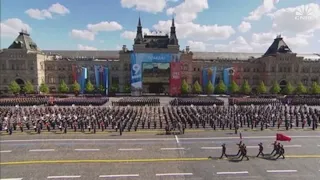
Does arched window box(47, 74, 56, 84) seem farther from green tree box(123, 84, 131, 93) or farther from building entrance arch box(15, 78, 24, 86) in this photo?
green tree box(123, 84, 131, 93)

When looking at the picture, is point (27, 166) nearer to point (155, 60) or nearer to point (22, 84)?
point (155, 60)

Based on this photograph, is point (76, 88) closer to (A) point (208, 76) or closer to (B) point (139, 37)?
(B) point (139, 37)

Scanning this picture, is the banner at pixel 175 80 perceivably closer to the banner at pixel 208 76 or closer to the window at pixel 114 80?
the banner at pixel 208 76

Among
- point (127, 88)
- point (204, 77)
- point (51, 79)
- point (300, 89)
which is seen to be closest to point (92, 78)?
point (127, 88)

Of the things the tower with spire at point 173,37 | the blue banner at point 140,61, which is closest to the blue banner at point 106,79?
the blue banner at point 140,61

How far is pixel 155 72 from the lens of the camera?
78.6 m

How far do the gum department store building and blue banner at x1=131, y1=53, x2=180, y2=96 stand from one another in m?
4.22

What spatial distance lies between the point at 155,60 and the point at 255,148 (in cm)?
5761

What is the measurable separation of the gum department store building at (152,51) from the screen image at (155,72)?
4926 mm

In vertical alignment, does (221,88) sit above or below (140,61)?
below

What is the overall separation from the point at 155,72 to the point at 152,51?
6.97 m

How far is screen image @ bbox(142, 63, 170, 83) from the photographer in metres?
78.1

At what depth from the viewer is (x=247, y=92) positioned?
71.5m

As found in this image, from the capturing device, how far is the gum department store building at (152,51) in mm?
74188
